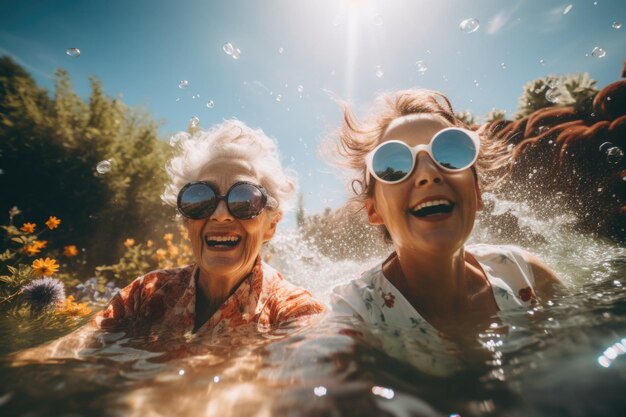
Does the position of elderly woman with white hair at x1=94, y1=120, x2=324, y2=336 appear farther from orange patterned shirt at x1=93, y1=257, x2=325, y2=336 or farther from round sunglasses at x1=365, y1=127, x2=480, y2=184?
round sunglasses at x1=365, y1=127, x2=480, y2=184

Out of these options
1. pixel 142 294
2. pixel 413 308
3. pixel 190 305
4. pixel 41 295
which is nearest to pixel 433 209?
pixel 413 308

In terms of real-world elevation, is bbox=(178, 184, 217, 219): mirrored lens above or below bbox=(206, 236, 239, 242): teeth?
above

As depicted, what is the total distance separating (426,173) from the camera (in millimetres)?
1715

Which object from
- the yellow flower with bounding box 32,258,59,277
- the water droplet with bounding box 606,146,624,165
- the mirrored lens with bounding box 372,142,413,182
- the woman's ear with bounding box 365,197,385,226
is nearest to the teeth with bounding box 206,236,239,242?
the woman's ear with bounding box 365,197,385,226

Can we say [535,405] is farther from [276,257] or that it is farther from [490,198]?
[276,257]

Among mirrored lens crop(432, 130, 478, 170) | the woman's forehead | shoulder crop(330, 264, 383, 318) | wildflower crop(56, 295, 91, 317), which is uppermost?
the woman's forehead

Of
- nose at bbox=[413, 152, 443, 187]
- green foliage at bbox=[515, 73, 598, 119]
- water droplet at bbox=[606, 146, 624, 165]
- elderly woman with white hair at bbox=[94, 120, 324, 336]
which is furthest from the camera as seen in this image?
green foliage at bbox=[515, 73, 598, 119]

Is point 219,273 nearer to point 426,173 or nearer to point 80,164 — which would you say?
point 426,173

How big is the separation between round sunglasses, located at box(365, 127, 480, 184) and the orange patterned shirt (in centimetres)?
103

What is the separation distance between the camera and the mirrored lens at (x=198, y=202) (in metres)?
2.31

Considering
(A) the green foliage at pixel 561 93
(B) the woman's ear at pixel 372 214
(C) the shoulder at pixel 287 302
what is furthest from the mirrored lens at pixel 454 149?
(A) the green foliage at pixel 561 93

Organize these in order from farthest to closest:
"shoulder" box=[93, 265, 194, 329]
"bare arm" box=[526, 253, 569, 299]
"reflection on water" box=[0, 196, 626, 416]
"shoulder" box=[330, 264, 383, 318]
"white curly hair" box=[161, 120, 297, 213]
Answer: "white curly hair" box=[161, 120, 297, 213] → "bare arm" box=[526, 253, 569, 299] → "shoulder" box=[93, 265, 194, 329] → "shoulder" box=[330, 264, 383, 318] → "reflection on water" box=[0, 196, 626, 416]

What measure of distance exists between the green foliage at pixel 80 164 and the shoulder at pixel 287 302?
321 inches

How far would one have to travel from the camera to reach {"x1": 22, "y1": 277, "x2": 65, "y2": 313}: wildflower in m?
2.79
